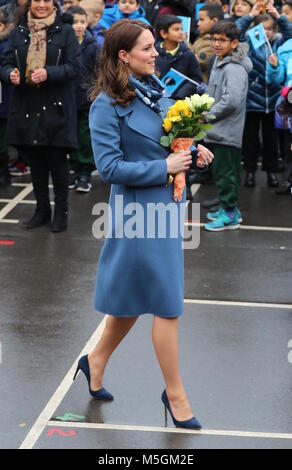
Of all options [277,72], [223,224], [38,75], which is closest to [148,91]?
[38,75]

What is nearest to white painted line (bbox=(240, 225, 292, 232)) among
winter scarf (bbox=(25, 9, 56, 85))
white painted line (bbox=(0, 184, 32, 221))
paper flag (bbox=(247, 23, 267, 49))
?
paper flag (bbox=(247, 23, 267, 49))

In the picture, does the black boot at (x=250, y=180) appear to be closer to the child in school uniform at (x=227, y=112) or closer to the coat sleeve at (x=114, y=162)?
the child in school uniform at (x=227, y=112)

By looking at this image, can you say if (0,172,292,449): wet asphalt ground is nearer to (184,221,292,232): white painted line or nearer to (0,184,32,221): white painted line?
(184,221,292,232): white painted line

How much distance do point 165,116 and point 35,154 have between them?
440 cm

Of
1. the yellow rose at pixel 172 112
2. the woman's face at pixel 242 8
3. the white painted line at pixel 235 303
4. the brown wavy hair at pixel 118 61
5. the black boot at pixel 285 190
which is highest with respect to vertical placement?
the brown wavy hair at pixel 118 61

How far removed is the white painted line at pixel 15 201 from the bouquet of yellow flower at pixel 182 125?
16.5ft

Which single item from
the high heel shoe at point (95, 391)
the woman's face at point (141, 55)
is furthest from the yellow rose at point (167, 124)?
the high heel shoe at point (95, 391)

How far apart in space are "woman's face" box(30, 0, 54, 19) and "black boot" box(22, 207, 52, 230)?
1918 millimetres

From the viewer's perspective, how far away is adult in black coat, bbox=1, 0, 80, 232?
9125mm

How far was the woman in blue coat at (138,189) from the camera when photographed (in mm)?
5215

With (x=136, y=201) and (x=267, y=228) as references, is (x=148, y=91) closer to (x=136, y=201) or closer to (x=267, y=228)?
(x=136, y=201)

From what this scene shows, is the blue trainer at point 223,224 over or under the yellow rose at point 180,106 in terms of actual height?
under

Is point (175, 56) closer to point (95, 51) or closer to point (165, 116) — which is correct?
point (95, 51)

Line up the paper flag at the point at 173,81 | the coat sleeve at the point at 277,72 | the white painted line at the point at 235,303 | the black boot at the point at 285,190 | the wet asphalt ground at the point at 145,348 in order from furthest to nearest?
the black boot at the point at 285,190
the coat sleeve at the point at 277,72
the paper flag at the point at 173,81
the white painted line at the point at 235,303
the wet asphalt ground at the point at 145,348
